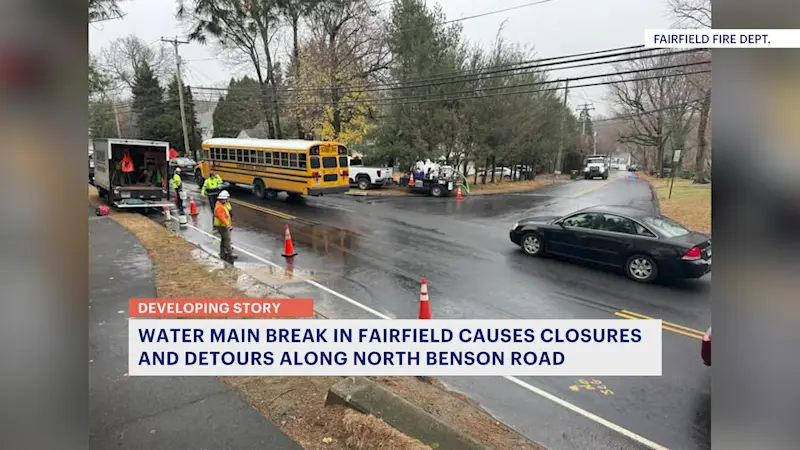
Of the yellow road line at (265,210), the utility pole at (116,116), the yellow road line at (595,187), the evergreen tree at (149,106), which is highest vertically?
the evergreen tree at (149,106)

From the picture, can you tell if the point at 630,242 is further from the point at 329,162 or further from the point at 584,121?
the point at 329,162

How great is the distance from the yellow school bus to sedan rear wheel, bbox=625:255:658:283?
1100cm

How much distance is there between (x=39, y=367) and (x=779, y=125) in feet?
16.3

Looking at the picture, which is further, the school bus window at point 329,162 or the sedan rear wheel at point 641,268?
the school bus window at point 329,162

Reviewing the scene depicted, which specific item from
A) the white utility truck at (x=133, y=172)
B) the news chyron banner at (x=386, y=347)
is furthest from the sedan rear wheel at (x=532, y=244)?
the white utility truck at (x=133, y=172)

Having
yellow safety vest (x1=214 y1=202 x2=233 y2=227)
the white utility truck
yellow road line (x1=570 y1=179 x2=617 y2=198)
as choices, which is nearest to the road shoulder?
yellow safety vest (x1=214 y1=202 x2=233 y2=227)

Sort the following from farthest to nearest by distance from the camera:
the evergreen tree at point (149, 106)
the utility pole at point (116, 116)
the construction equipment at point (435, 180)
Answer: the construction equipment at point (435, 180) < the utility pole at point (116, 116) < the evergreen tree at point (149, 106)

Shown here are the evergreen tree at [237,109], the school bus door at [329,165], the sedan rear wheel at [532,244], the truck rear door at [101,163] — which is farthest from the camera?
the school bus door at [329,165]

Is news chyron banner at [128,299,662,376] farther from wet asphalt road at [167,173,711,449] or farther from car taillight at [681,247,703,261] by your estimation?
car taillight at [681,247,703,261]

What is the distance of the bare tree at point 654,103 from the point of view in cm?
778

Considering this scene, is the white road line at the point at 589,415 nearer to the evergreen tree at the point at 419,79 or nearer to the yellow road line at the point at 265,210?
the yellow road line at the point at 265,210

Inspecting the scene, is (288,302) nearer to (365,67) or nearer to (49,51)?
(49,51)

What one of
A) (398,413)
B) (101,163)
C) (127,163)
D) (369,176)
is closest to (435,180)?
(369,176)

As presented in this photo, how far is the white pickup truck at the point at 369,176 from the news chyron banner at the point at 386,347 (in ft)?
65.4
